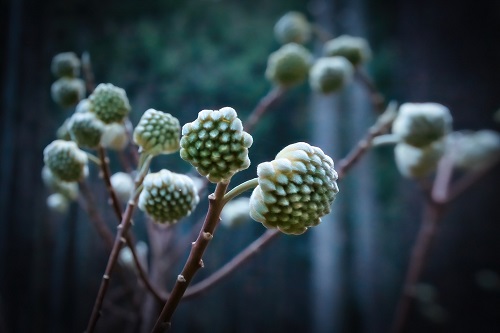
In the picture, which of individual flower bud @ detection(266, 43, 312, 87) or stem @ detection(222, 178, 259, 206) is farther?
→ individual flower bud @ detection(266, 43, 312, 87)

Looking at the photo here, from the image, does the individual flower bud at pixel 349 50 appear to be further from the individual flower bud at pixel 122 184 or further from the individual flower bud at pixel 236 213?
the individual flower bud at pixel 122 184

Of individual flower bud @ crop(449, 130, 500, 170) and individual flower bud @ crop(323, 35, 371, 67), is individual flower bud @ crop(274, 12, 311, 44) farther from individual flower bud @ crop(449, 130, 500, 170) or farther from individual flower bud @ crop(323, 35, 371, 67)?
individual flower bud @ crop(449, 130, 500, 170)

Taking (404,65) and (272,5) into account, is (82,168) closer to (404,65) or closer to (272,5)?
(272,5)

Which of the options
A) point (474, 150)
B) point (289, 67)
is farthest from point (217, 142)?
point (474, 150)

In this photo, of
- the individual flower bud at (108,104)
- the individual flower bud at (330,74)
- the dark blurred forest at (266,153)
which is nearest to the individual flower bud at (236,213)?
the dark blurred forest at (266,153)

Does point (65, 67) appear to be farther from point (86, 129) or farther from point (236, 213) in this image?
point (236, 213)

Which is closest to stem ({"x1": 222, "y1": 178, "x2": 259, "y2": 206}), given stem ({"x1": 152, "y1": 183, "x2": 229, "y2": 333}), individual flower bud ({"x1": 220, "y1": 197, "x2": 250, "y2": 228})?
stem ({"x1": 152, "y1": 183, "x2": 229, "y2": 333})
